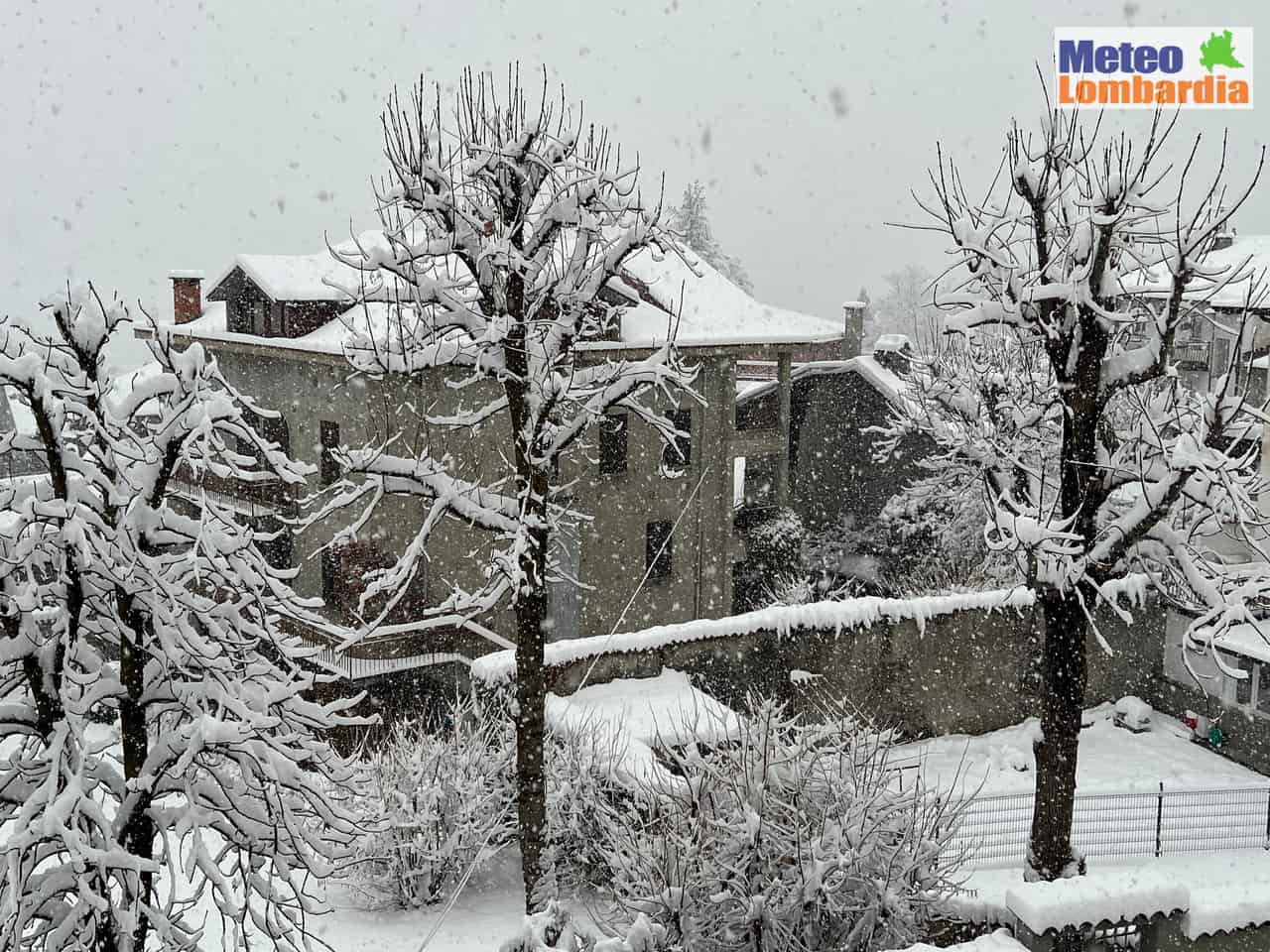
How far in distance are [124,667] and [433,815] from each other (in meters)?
5.85

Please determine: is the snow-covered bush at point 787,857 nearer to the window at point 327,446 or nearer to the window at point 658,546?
the window at point 658,546

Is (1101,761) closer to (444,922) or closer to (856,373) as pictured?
(444,922)

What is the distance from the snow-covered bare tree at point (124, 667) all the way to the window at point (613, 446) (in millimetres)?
15592

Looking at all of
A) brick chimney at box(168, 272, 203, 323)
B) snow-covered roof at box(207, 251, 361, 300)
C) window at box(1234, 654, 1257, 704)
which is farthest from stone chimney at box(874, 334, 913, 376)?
brick chimney at box(168, 272, 203, 323)

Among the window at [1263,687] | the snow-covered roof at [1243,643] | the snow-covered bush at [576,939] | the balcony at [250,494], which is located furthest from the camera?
the balcony at [250,494]

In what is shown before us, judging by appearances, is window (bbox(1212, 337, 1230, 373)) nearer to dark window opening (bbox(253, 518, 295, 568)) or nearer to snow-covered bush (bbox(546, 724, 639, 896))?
dark window opening (bbox(253, 518, 295, 568))

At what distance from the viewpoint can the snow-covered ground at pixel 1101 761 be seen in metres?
18.0

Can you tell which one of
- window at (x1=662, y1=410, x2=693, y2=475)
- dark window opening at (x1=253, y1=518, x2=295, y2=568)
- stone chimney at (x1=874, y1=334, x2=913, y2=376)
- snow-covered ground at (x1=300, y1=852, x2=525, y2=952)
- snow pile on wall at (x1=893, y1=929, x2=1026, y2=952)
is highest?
stone chimney at (x1=874, y1=334, x2=913, y2=376)

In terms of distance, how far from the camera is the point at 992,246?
10.9 meters

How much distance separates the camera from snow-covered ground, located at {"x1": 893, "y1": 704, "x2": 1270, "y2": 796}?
18.0 meters

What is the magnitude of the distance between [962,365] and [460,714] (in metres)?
16.6

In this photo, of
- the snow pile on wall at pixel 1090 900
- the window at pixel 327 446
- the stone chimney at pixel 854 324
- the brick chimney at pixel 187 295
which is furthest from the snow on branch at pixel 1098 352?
the stone chimney at pixel 854 324

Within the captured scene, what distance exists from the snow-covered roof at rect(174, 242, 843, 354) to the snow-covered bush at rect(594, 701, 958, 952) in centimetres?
1215

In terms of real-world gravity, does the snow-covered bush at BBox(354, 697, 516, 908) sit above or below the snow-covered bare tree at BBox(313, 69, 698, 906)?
below
